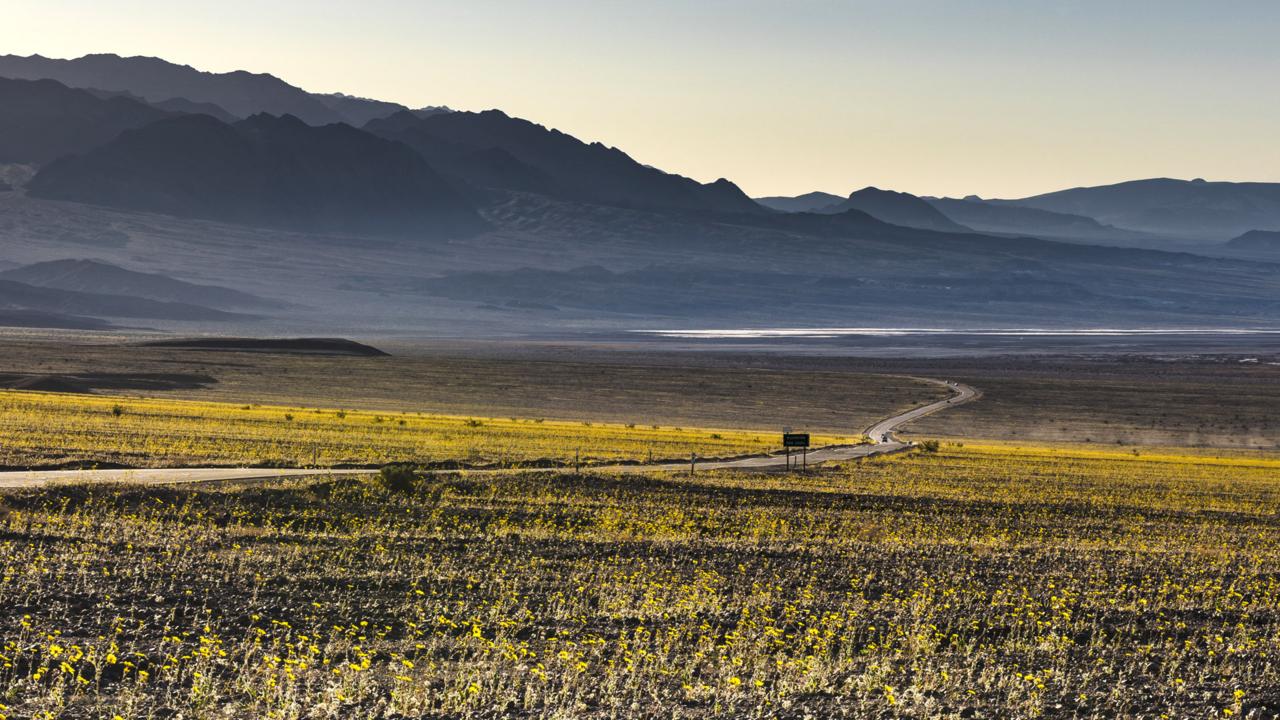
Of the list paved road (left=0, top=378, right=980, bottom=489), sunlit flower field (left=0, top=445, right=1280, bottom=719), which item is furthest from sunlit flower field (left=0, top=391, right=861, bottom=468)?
sunlit flower field (left=0, top=445, right=1280, bottom=719)

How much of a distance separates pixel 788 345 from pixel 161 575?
147 metres

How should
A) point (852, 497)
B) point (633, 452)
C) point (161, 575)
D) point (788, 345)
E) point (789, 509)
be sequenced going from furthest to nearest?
point (788, 345)
point (633, 452)
point (852, 497)
point (789, 509)
point (161, 575)

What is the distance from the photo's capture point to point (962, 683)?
1377 cm

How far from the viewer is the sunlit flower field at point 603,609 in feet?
41.9

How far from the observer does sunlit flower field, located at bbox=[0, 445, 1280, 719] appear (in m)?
12.8

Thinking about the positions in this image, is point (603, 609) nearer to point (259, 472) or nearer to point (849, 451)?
point (259, 472)

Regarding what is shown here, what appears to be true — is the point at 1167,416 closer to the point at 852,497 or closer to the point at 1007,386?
the point at 1007,386

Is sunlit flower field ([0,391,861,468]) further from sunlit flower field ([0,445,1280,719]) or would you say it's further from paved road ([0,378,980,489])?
sunlit flower field ([0,445,1280,719])

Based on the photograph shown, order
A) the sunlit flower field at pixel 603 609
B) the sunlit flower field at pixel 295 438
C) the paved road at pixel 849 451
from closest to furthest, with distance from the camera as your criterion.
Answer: the sunlit flower field at pixel 603 609 < the sunlit flower field at pixel 295 438 < the paved road at pixel 849 451

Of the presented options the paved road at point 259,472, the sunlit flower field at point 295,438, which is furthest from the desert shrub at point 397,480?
the sunlit flower field at point 295,438

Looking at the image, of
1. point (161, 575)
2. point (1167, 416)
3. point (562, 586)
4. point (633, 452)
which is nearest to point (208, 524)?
point (161, 575)

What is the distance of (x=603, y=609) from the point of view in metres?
17.0

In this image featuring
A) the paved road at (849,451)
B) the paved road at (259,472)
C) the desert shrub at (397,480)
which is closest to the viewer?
the paved road at (259,472)

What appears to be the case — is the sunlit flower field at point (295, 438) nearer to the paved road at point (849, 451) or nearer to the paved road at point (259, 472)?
the paved road at point (259, 472)
